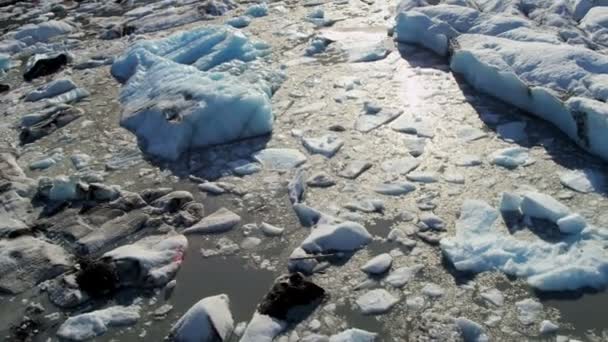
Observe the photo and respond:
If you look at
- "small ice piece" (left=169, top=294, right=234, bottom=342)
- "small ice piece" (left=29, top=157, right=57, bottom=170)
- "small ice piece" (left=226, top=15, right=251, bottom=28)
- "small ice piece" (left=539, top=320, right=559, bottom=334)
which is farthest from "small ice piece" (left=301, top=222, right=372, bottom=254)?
"small ice piece" (left=226, top=15, right=251, bottom=28)

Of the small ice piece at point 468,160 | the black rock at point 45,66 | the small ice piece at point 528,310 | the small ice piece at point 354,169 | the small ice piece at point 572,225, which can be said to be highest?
the small ice piece at point 572,225

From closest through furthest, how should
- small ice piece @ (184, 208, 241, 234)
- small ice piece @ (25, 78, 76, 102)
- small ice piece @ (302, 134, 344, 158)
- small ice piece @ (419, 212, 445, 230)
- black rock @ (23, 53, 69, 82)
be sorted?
small ice piece @ (419, 212, 445, 230)
small ice piece @ (184, 208, 241, 234)
small ice piece @ (302, 134, 344, 158)
small ice piece @ (25, 78, 76, 102)
black rock @ (23, 53, 69, 82)

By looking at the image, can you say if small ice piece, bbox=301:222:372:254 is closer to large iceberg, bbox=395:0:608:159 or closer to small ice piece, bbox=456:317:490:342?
small ice piece, bbox=456:317:490:342

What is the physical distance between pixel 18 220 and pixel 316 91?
2221 mm

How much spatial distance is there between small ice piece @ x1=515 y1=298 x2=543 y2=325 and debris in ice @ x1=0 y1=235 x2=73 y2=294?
2.11 meters

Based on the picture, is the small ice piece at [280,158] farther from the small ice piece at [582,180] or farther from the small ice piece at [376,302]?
the small ice piece at [582,180]

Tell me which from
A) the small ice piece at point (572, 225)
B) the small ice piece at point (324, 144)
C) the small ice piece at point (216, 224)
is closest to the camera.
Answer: the small ice piece at point (572, 225)

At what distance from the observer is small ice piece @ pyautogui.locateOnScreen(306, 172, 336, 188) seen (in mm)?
3553

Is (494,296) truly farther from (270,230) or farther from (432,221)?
(270,230)

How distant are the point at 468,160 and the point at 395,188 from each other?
518 millimetres

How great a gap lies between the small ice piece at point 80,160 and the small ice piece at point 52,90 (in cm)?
120

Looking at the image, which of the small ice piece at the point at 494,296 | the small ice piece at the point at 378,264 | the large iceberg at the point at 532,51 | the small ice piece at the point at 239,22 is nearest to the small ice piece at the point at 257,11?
the small ice piece at the point at 239,22

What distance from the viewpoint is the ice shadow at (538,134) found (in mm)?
3471

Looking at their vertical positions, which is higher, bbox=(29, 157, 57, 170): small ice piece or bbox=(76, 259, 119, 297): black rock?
bbox=(76, 259, 119, 297): black rock
